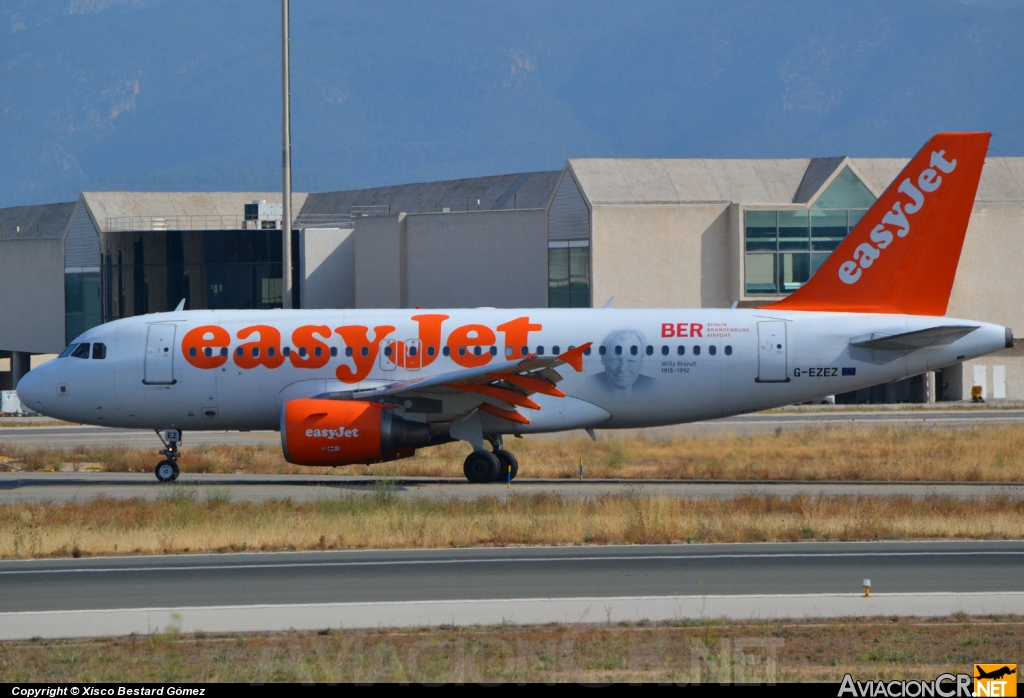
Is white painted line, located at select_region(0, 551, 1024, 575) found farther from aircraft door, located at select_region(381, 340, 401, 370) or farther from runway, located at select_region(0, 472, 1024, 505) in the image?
aircraft door, located at select_region(381, 340, 401, 370)

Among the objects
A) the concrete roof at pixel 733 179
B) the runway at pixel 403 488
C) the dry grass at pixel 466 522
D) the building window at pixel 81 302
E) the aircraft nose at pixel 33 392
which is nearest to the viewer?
the dry grass at pixel 466 522

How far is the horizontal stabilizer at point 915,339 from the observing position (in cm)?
2808

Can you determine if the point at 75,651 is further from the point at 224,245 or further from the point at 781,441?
the point at 224,245

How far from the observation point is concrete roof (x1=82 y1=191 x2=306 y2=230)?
8012cm

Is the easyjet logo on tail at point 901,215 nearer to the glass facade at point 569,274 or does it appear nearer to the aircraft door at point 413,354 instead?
the aircraft door at point 413,354

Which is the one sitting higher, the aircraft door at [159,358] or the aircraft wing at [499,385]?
the aircraft door at [159,358]

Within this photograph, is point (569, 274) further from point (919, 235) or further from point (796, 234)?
point (919, 235)

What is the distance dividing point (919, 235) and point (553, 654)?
65.5 feet

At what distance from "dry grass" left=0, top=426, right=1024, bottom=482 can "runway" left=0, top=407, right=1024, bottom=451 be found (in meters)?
3.58

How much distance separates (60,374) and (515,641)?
20161mm

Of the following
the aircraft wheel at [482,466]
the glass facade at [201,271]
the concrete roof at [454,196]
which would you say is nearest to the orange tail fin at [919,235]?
the aircraft wheel at [482,466]

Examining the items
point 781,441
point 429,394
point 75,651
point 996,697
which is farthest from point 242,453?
point 996,697

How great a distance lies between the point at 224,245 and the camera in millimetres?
69375

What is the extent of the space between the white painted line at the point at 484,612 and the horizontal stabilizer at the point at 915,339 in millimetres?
13903
